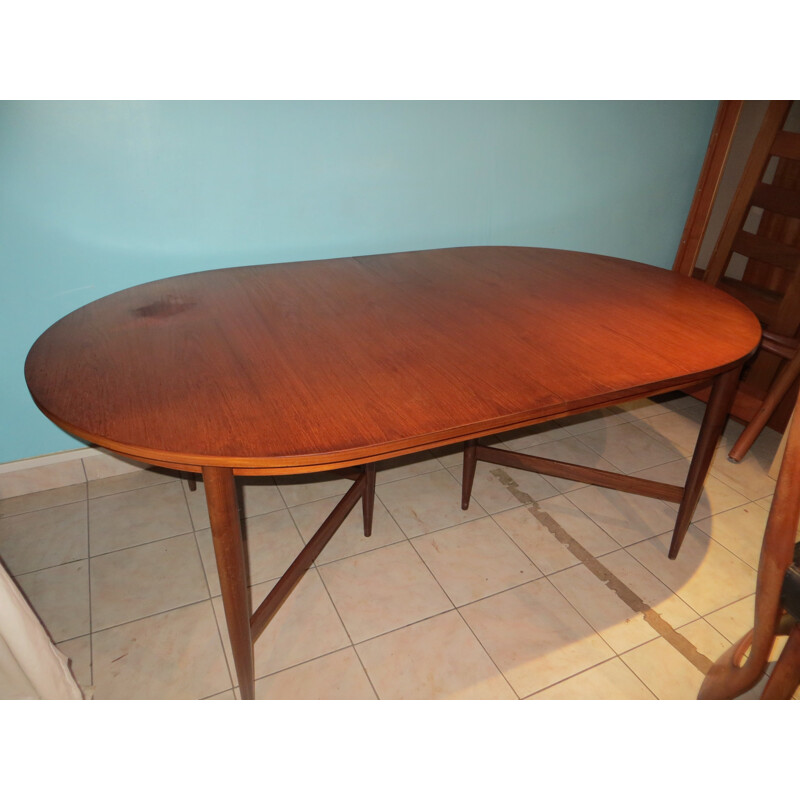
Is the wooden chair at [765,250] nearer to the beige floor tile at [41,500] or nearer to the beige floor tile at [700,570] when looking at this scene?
the beige floor tile at [700,570]

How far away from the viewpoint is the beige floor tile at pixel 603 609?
5.32ft

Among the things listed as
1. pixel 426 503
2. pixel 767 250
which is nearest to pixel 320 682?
pixel 426 503

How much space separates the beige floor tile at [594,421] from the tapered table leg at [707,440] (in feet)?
2.43

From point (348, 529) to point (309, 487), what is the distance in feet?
0.90

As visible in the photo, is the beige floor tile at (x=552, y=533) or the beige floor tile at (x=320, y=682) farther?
the beige floor tile at (x=552, y=533)

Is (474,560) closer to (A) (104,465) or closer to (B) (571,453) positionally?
(B) (571,453)

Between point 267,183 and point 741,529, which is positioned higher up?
point 267,183

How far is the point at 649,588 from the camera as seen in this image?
1784 mm

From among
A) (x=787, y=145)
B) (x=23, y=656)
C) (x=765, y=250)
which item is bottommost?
(x=23, y=656)

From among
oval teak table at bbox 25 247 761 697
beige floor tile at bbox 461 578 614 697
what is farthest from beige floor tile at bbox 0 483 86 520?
beige floor tile at bbox 461 578 614 697

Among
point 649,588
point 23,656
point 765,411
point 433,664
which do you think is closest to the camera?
point 23,656

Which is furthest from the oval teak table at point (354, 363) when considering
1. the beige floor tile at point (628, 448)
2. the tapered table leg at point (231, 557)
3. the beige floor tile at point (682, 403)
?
the beige floor tile at point (682, 403)

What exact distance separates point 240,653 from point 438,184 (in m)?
1.73
